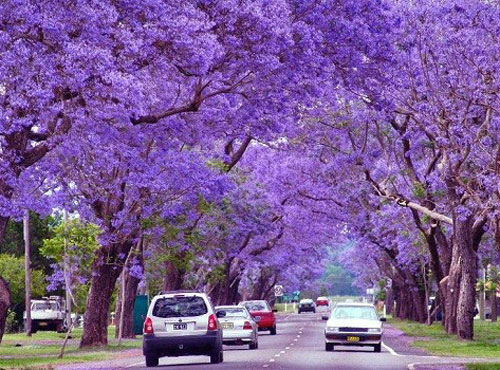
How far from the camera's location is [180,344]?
28109 mm

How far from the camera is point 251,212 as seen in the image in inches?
2197

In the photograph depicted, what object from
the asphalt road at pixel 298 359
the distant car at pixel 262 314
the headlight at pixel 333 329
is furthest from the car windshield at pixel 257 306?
the headlight at pixel 333 329

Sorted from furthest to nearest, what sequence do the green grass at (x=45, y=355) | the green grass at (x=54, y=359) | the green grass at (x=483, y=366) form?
the green grass at (x=45, y=355) < the green grass at (x=54, y=359) < the green grass at (x=483, y=366)

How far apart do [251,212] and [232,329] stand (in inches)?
641

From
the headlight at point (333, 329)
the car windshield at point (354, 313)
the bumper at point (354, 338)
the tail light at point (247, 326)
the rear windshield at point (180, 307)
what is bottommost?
the bumper at point (354, 338)

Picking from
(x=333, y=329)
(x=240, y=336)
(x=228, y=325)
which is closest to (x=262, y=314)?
(x=228, y=325)

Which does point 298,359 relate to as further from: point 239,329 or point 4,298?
point 4,298

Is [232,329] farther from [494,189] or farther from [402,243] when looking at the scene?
[402,243]

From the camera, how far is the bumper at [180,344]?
92.3 ft

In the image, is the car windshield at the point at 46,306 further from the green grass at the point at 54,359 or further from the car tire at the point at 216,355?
the car tire at the point at 216,355

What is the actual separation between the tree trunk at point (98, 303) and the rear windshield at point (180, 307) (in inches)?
497

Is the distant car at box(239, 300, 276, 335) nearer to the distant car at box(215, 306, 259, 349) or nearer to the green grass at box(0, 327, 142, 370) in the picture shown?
the green grass at box(0, 327, 142, 370)

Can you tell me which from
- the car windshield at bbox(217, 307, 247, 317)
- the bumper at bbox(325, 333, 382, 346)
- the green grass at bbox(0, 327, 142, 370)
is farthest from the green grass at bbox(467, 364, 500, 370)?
the car windshield at bbox(217, 307, 247, 317)

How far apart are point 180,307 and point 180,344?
0.89 m
